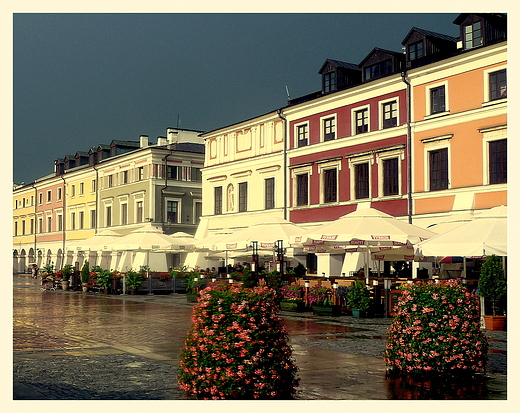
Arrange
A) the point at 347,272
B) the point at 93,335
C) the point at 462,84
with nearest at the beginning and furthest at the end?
the point at 93,335
the point at 462,84
the point at 347,272

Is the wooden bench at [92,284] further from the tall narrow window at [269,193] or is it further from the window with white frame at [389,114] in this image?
the window with white frame at [389,114]

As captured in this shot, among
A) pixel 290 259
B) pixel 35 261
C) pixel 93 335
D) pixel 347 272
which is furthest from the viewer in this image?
pixel 35 261

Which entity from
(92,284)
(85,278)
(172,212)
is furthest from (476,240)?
(172,212)

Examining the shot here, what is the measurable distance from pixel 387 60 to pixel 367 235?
52.5 ft

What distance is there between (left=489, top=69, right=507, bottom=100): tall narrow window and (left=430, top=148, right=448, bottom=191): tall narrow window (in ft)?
11.0

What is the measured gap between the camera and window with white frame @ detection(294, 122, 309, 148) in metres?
38.5

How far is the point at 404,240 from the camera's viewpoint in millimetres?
20938

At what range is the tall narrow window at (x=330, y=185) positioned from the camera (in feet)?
119

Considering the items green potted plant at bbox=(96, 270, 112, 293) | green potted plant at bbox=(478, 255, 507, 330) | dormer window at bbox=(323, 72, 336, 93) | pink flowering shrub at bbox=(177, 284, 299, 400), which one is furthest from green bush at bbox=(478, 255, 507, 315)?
green potted plant at bbox=(96, 270, 112, 293)

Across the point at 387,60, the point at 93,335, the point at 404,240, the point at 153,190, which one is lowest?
the point at 93,335

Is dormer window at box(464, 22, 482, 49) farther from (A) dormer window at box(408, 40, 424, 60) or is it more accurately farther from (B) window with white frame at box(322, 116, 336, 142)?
(B) window with white frame at box(322, 116, 336, 142)

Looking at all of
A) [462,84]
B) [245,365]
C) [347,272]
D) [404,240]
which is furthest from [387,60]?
[245,365]

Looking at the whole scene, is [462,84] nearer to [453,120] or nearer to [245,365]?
[453,120]
